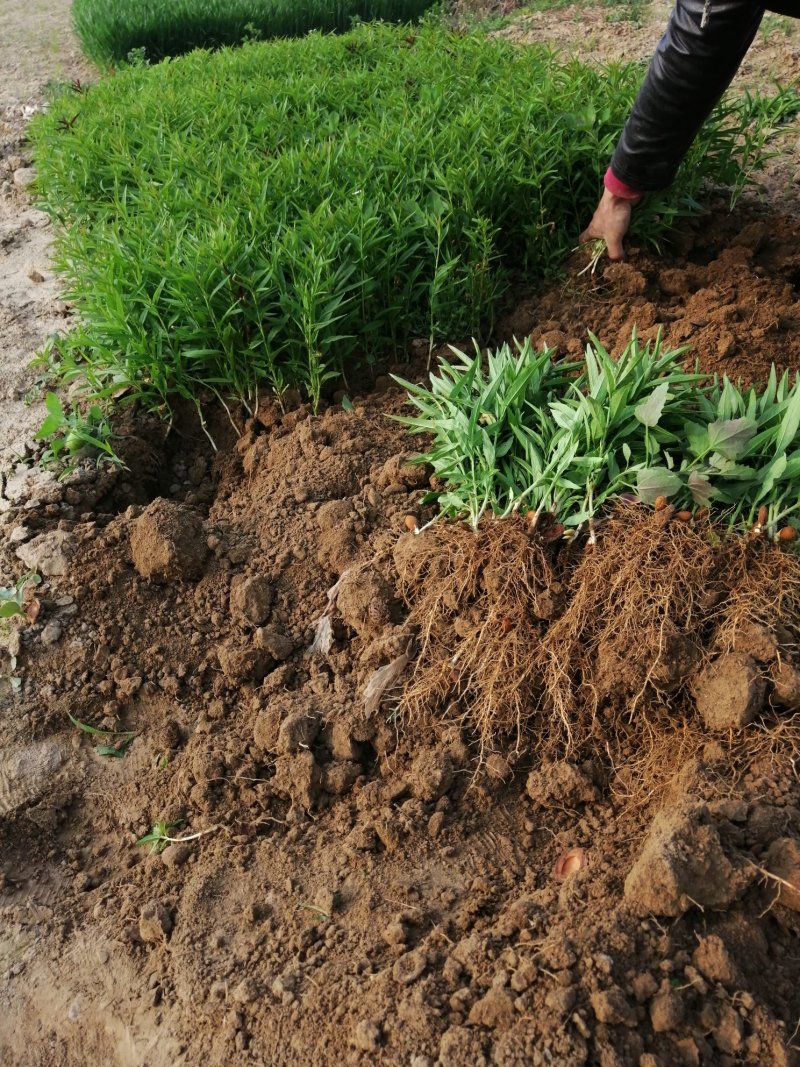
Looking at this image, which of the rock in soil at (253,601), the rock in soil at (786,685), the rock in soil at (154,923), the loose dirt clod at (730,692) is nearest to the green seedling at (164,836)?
the rock in soil at (154,923)

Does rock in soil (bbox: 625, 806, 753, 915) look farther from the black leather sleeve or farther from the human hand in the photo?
the human hand

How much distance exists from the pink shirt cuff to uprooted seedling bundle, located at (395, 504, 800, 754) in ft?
5.12

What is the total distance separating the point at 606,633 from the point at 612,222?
6.43 feet


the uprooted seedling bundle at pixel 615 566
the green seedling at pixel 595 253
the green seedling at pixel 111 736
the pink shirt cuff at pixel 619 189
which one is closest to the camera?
the uprooted seedling bundle at pixel 615 566

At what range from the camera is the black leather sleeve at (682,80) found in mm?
2494

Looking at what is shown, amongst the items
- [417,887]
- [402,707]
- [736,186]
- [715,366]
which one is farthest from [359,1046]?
[736,186]

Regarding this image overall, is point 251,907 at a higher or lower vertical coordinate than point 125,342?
lower

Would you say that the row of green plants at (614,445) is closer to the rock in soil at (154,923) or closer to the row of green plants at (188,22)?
the rock in soil at (154,923)

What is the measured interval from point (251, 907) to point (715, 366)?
7.07 ft

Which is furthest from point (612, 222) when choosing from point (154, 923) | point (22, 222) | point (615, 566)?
point (22, 222)

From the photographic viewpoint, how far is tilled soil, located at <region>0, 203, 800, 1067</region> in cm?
166

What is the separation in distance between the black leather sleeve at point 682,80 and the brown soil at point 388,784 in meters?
0.61

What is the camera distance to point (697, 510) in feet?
7.23

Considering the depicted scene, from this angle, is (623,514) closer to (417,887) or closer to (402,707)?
(402,707)
